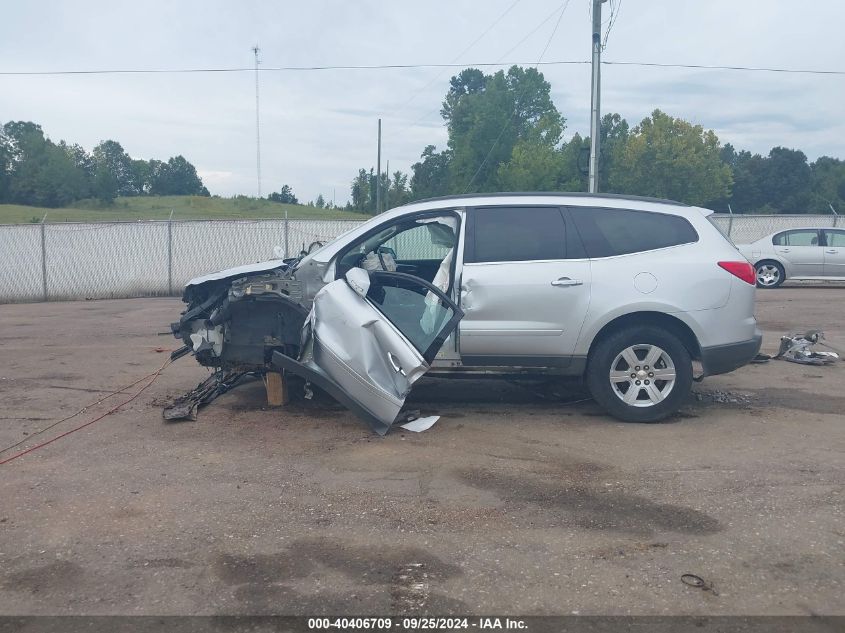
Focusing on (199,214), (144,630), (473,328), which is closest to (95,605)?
(144,630)

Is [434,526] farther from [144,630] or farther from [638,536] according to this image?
[144,630]

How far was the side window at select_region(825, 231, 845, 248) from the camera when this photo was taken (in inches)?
750

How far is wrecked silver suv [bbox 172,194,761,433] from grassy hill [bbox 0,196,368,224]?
70.1 ft

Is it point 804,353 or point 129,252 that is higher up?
point 129,252

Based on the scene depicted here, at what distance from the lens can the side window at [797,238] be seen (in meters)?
19.1

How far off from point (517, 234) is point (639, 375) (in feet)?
5.17

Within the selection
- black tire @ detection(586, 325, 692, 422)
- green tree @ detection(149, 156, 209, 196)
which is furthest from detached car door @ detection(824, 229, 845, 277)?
green tree @ detection(149, 156, 209, 196)

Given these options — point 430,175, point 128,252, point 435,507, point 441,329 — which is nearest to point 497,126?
point 430,175

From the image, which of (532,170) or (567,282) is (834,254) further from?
(532,170)

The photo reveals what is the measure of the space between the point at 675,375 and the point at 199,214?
85.7 feet

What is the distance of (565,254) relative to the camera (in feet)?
22.5

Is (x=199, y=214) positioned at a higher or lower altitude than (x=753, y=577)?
higher

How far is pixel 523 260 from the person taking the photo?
6844 mm

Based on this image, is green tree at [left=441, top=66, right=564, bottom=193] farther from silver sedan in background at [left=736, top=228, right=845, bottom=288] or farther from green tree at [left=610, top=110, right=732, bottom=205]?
silver sedan in background at [left=736, top=228, right=845, bottom=288]
